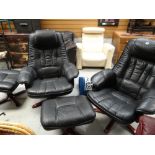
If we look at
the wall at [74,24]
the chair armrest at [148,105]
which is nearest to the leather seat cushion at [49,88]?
→ the chair armrest at [148,105]

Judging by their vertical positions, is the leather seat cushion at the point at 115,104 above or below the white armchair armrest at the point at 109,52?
below

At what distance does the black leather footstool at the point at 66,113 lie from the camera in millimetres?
1267

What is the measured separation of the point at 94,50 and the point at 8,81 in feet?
6.23

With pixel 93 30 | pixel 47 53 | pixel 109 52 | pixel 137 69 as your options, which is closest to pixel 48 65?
pixel 47 53

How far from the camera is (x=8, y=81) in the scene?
189 centimetres

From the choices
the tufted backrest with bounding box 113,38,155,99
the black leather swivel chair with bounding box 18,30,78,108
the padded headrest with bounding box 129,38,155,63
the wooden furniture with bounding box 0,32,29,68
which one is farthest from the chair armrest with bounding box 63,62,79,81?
the wooden furniture with bounding box 0,32,29,68

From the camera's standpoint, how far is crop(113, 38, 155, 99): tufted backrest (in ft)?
5.26

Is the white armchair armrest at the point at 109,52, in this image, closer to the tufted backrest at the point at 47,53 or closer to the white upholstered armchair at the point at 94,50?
the white upholstered armchair at the point at 94,50

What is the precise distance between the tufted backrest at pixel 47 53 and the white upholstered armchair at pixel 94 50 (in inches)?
31.2

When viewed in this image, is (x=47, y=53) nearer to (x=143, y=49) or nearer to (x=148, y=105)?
→ (x=143, y=49)

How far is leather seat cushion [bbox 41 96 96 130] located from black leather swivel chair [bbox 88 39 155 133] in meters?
0.17
